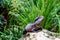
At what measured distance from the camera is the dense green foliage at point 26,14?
409cm

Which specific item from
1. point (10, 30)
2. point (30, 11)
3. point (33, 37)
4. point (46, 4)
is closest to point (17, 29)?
point (10, 30)

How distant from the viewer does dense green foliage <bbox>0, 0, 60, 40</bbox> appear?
4.09 m

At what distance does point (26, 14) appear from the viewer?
4.29 m

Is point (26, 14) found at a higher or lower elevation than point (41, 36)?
higher

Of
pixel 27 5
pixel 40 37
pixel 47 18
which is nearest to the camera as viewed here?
pixel 40 37

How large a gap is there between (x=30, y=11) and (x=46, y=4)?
0.37 metres

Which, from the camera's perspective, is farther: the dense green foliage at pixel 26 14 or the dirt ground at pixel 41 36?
the dense green foliage at pixel 26 14

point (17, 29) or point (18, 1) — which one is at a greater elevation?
point (18, 1)

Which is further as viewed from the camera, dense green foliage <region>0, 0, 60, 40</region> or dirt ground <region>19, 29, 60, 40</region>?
dense green foliage <region>0, 0, 60, 40</region>

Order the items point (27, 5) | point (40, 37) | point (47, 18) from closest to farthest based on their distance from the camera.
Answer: point (40, 37) < point (47, 18) < point (27, 5)

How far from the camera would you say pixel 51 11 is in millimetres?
4188

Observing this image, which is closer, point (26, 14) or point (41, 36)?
point (41, 36)

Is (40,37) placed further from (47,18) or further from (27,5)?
(27,5)

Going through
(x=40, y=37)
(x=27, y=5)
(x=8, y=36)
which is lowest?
(x=8, y=36)
